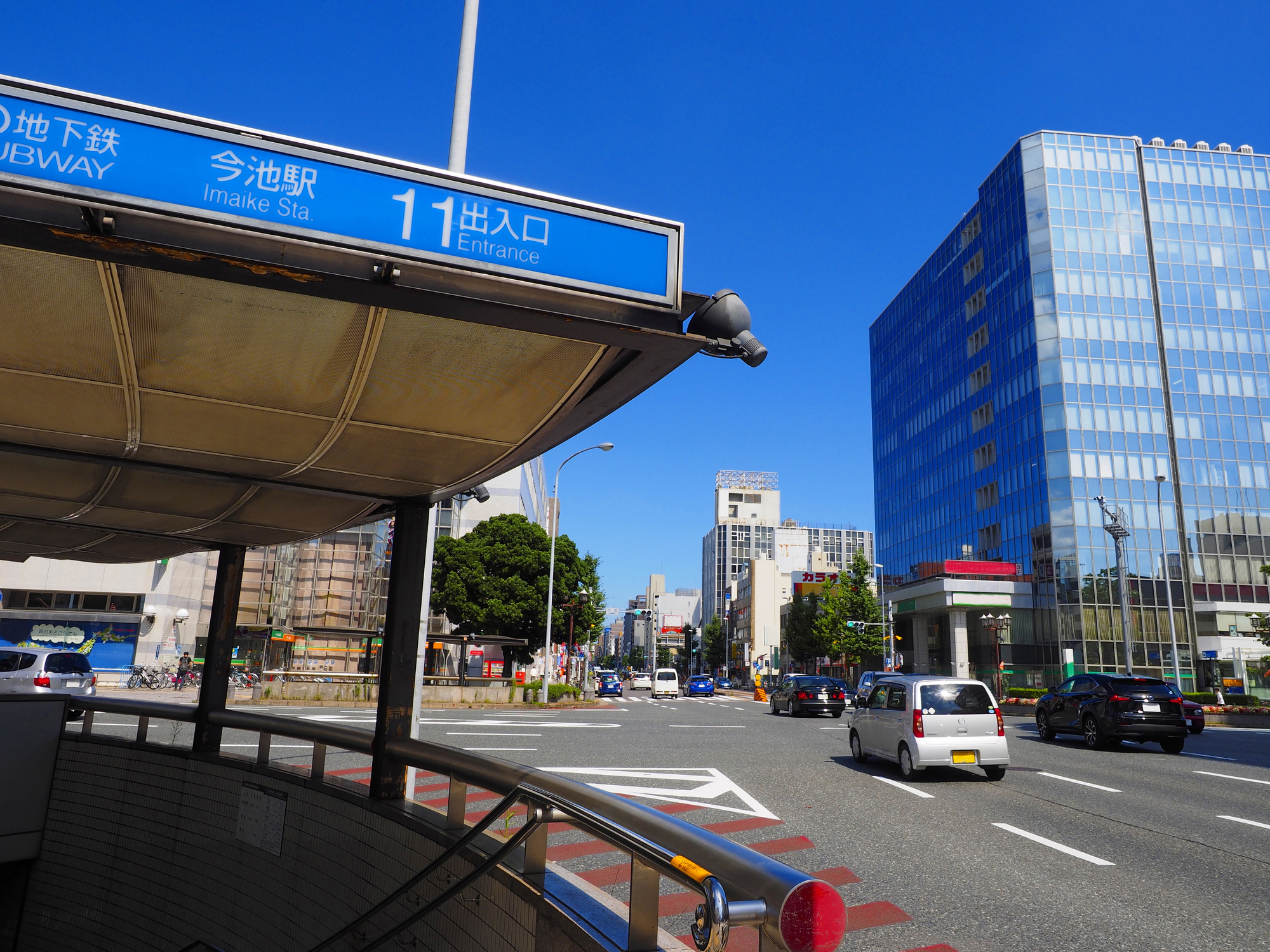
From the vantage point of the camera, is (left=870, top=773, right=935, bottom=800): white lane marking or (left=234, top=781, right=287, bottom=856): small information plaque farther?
(left=870, top=773, right=935, bottom=800): white lane marking

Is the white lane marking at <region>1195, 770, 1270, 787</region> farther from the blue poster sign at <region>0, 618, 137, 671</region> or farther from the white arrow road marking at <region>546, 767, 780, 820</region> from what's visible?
the blue poster sign at <region>0, 618, 137, 671</region>

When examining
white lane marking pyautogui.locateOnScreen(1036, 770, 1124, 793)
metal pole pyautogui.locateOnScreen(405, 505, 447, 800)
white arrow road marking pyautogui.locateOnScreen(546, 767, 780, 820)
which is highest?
metal pole pyautogui.locateOnScreen(405, 505, 447, 800)

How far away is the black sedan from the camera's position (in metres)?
31.6

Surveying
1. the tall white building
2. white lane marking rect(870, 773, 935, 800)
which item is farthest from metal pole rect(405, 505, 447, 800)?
the tall white building

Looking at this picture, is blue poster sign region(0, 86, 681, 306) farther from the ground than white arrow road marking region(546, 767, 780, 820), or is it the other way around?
blue poster sign region(0, 86, 681, 306)

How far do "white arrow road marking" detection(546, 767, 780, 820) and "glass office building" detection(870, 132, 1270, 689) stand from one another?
5020 centimetres

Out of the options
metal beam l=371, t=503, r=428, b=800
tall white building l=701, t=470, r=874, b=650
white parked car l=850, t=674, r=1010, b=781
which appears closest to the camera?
metal beam l=371, t=503, r=428, b=800

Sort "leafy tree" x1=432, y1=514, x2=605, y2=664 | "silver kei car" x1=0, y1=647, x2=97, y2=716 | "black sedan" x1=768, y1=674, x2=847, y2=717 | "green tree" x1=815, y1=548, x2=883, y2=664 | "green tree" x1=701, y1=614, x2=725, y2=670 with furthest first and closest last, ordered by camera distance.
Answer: "green tree" x1=701, y1=614, x2=725, y2=670
"green tree" x1=815, y1=548, x2=883, y2=664
"leafy tree" x1=432, y1=514, x2=605, y2=664
"black sedan" x1=768, y1=674, x2=847, y2=717
"silver kei car" x1=0, y1=647, x2=97, y2=716

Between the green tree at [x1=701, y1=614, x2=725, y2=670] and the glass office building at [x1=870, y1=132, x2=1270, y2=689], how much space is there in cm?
7270

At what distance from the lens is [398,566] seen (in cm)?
578

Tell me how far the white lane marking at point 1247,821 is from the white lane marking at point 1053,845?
2830 mm

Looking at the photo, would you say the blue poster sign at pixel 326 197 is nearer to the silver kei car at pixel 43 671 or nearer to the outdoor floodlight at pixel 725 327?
the outdoor floodlight at pixel 725 327

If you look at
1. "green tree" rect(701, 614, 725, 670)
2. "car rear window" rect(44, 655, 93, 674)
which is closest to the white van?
"car rear window" rect(44, 655, 93, 674)

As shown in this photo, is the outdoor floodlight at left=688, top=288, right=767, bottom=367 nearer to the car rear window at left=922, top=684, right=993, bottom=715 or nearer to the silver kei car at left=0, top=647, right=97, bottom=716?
the car rear window at left=922, top=684, right=993, bottom=715
